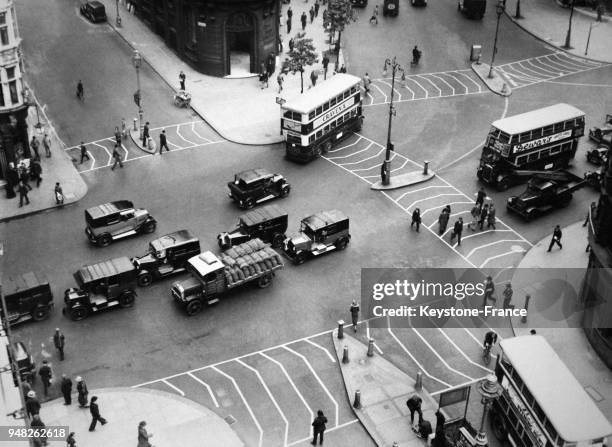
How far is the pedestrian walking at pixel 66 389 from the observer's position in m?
40.5

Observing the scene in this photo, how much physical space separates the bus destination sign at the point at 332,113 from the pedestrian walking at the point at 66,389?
29.0m

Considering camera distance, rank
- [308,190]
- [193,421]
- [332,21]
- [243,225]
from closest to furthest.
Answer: [193,421]
[243,225]
[308,190]
[332,21]

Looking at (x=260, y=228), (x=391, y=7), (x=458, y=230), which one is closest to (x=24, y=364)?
Answer: (x=260, y=228)

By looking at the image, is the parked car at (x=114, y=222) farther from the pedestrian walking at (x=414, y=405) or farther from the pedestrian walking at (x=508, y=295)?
the pedestrian walking at (x=508, y=295)

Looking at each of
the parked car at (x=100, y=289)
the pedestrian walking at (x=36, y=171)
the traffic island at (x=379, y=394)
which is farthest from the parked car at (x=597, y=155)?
the pedestrian walking at (x=36, y=171)

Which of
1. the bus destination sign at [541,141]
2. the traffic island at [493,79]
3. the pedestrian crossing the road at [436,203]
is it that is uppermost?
the bus destination sign at [541,141]

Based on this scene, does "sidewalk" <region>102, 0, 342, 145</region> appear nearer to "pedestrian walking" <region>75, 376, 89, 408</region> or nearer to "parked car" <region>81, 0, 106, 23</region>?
"parked car" <region>81, 0, 106, 23</region>

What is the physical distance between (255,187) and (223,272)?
1080 cm

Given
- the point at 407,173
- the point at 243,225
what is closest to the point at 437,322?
the point at 243,225

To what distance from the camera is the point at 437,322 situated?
157ft

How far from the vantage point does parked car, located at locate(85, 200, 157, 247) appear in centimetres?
5288

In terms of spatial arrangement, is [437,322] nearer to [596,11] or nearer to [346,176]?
[346,176]

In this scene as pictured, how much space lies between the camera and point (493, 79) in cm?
7856

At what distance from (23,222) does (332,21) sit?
Result: 3645 centimetres
